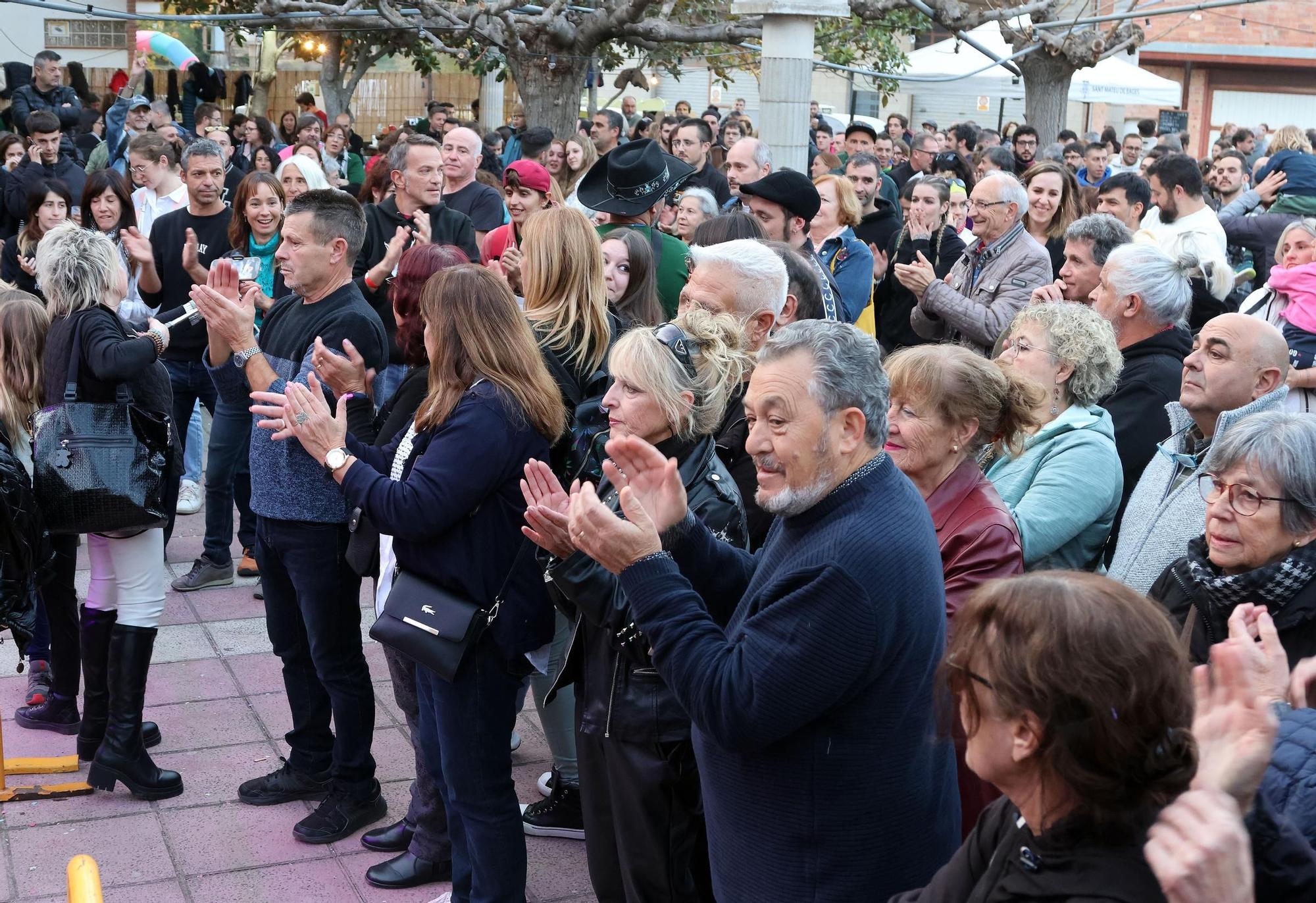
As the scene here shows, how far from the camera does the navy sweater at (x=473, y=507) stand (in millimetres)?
3330

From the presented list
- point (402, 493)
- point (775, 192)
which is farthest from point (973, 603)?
point (775, 192)

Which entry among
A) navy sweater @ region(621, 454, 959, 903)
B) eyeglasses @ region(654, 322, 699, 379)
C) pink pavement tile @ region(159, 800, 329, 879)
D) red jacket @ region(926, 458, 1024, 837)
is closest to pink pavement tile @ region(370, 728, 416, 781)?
pink pavement tile @ region(159, 800, 329, 879)

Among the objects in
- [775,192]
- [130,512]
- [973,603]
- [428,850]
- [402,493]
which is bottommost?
[428,850]

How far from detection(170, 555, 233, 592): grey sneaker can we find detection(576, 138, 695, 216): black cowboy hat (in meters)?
2.59

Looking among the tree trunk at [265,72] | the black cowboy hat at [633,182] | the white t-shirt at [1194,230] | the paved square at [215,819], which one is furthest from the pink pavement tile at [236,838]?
the tree trunk at [265,72]

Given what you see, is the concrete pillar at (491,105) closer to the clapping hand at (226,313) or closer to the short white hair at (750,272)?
the clapping hand at (226,313)

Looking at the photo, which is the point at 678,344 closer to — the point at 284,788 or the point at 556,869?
the point at 556,869

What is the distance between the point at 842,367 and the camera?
8.23 ft

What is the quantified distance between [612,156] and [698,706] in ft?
12.9

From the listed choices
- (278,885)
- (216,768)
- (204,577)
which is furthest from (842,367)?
(204,577)

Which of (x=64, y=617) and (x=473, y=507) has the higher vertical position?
(x=473, y=507)

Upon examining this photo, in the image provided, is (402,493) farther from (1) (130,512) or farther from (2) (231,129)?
(2) (231,129)

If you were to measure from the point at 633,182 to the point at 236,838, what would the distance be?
3.16 metres

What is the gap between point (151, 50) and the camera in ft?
63.0
